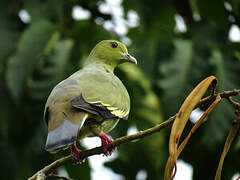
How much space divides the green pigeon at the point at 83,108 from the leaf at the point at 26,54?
80 cm

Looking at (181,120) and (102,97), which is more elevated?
(181,120)

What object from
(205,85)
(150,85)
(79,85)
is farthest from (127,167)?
(205,85)

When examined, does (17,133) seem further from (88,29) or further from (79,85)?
(79,85)

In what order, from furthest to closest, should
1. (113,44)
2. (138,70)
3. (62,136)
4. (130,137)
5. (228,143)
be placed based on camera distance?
(138,70), (113,44), (62,136), (130,137), (228,143)

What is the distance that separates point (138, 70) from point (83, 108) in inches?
74.9

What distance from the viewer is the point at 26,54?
3512mm

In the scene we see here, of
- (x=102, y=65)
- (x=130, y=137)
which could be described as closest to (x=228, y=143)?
(x=130, y=137)

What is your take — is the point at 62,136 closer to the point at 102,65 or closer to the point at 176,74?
the point at 102,65

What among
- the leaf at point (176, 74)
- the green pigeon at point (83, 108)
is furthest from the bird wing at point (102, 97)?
the leaf at point (176, 74)

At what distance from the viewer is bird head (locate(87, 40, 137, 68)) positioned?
A: 10.2 feet

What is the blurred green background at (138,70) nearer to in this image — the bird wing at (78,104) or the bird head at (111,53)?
the bird head at (111,53)

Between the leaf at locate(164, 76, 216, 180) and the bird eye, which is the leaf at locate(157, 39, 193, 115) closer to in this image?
the bird eye

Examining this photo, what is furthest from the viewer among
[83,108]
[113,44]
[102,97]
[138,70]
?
[138,70]

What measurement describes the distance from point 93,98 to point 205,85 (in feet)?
3.16
